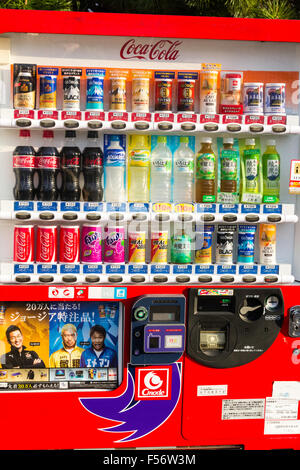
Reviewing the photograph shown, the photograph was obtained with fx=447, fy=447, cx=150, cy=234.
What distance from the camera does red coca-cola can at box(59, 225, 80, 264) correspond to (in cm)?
299

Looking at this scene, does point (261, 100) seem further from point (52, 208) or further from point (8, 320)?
point (8, 320)

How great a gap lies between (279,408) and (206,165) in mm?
1743

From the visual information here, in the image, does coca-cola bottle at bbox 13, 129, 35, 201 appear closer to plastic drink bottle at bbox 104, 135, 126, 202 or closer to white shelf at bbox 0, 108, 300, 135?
white shelf at bbox 0, 108, 300, 135

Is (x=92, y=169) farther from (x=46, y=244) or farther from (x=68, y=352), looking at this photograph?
(x=68, y=352)

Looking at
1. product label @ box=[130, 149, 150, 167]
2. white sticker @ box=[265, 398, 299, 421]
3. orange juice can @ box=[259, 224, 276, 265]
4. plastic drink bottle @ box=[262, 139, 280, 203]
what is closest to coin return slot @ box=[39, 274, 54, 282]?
product label @ box=[130, 149, 150, 167]

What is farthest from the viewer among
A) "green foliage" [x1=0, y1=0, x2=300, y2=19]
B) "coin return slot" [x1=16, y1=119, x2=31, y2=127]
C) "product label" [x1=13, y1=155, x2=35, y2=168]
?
"green foliage" [x1=0, y1=0, x2=300, y2=19]

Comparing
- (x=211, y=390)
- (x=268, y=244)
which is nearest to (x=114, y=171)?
(x=268, y=244)

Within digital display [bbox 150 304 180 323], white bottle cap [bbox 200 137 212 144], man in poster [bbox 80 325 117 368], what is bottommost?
man in poster [bbox 80 325 117 368]

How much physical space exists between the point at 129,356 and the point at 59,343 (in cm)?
49

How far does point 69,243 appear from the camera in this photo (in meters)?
2.98

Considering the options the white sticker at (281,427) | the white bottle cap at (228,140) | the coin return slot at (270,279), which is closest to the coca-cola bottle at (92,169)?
the white bottle cap at (228,140)

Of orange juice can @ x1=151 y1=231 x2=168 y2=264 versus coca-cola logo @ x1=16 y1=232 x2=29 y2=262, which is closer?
coca-cola logo @ x1=16 y1=232 x2=29 y2=262
